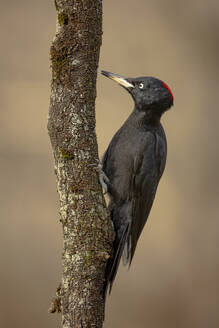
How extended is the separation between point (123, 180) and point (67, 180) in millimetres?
659

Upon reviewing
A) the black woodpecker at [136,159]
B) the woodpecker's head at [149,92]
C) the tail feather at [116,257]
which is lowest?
the tail feather at [116,257]

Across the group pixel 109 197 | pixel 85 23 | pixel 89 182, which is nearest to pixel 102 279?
pixel 89 182

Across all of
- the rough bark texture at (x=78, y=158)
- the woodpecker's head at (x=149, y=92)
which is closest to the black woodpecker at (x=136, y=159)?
the woodpecker's head at (x=149, y=92)

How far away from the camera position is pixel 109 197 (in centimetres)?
282

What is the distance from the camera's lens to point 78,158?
7.16ft

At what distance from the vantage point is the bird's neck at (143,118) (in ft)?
9.19

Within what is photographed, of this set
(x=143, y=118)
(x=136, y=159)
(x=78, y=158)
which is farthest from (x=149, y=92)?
(x=78, y=158)

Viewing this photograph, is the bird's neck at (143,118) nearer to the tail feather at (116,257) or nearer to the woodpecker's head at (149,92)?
the woodpecker's head at (149,92)

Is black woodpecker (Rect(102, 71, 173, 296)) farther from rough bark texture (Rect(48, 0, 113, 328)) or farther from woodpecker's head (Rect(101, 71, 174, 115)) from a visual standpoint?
rough bark texture (Rect(48, 0, 113, 328))

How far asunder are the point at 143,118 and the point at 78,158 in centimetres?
75

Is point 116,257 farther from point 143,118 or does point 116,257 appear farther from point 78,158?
point 143,118

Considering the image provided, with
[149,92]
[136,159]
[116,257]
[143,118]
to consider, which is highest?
[149,92]

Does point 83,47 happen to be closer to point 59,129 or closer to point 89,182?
point 59,129

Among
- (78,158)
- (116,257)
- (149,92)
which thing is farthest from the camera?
(149,92)
